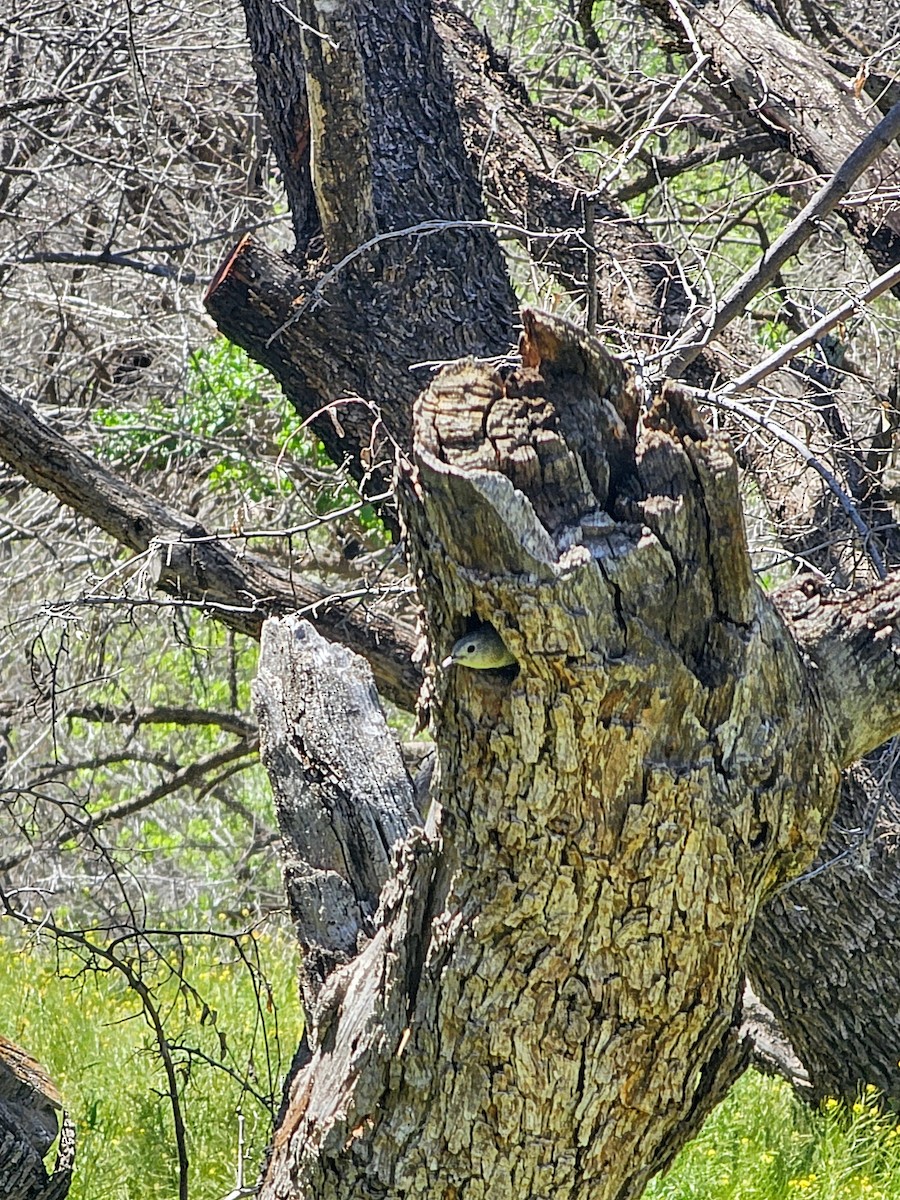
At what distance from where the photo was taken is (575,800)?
67.7 inches

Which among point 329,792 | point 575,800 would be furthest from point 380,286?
point 575,800

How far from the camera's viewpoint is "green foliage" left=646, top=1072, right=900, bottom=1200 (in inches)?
147

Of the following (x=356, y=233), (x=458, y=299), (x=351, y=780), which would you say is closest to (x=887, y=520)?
(x=458, y=299)

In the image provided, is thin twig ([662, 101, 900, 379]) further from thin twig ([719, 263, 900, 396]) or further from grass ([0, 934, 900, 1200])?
grass ([0, 934, 900, 1200])

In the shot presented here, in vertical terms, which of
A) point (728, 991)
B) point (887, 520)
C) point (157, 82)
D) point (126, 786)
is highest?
point (157, 82)

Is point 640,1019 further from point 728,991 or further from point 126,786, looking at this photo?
point 126,786

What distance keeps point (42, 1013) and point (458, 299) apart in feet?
10.3

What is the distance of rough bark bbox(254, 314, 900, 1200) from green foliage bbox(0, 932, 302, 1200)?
1238 mm

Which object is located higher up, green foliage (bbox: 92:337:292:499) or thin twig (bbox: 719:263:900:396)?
green foliage (bbox: 92:337:292:499)

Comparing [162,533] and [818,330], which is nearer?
[818,330]

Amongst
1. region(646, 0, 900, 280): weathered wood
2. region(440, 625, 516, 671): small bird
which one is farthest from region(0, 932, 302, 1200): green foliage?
region(646, 0, 900, 280): weathered wood

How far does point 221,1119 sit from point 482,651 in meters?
3.27

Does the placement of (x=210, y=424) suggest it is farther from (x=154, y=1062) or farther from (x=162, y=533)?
(x=154, y=1062)

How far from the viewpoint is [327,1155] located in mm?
2000
